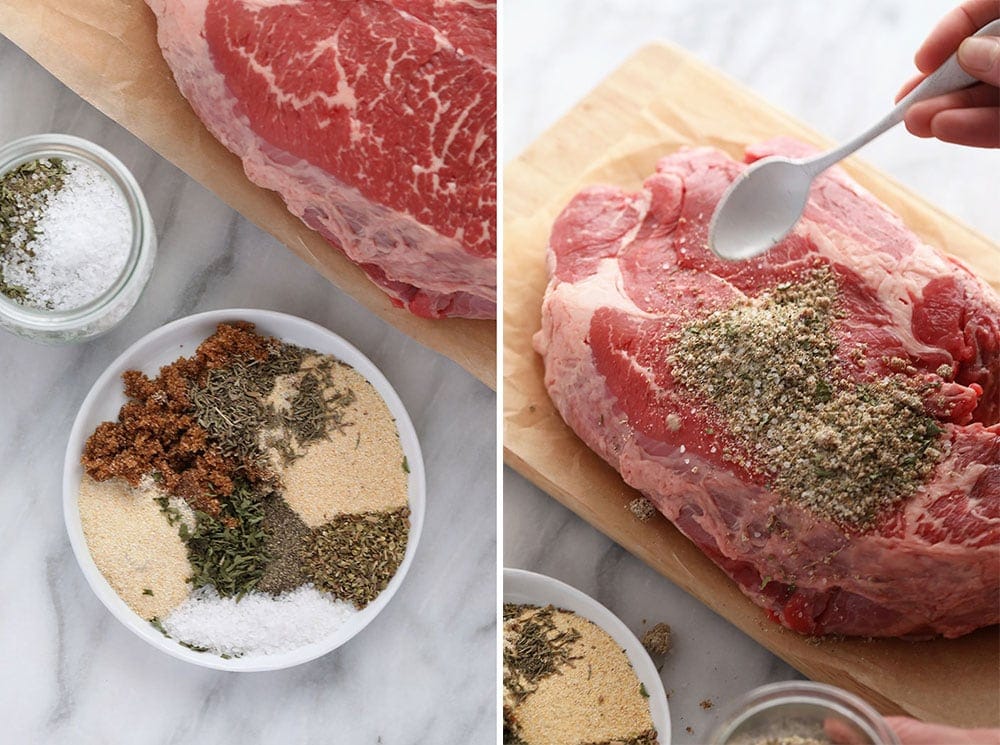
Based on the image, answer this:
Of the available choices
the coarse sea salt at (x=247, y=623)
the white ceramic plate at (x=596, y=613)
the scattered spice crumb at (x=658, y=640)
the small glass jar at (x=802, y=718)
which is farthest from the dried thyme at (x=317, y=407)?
the small glass jar at (x=802, y=718)

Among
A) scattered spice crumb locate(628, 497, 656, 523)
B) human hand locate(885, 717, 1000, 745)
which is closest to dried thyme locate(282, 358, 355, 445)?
scattered spice crumb locate(628, 497, 656, 523)

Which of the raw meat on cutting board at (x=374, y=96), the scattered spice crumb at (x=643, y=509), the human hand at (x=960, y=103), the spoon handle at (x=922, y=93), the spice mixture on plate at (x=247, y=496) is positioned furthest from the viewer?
the spice mixture on plate at (x=247, y=496)

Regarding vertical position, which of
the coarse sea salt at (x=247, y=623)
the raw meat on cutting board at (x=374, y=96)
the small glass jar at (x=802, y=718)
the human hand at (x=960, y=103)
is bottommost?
the coarse sea salt at (x=247, y=623)

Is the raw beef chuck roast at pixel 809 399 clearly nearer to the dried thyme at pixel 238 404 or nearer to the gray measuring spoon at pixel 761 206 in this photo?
the gray measuring spoon at pixel 761 206

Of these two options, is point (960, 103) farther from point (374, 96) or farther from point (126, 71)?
point (126, 71)

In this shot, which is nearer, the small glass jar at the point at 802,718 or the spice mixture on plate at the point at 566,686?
the small glass jar at the point at 802,718

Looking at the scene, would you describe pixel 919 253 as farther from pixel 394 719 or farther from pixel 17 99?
pixel 17 99
